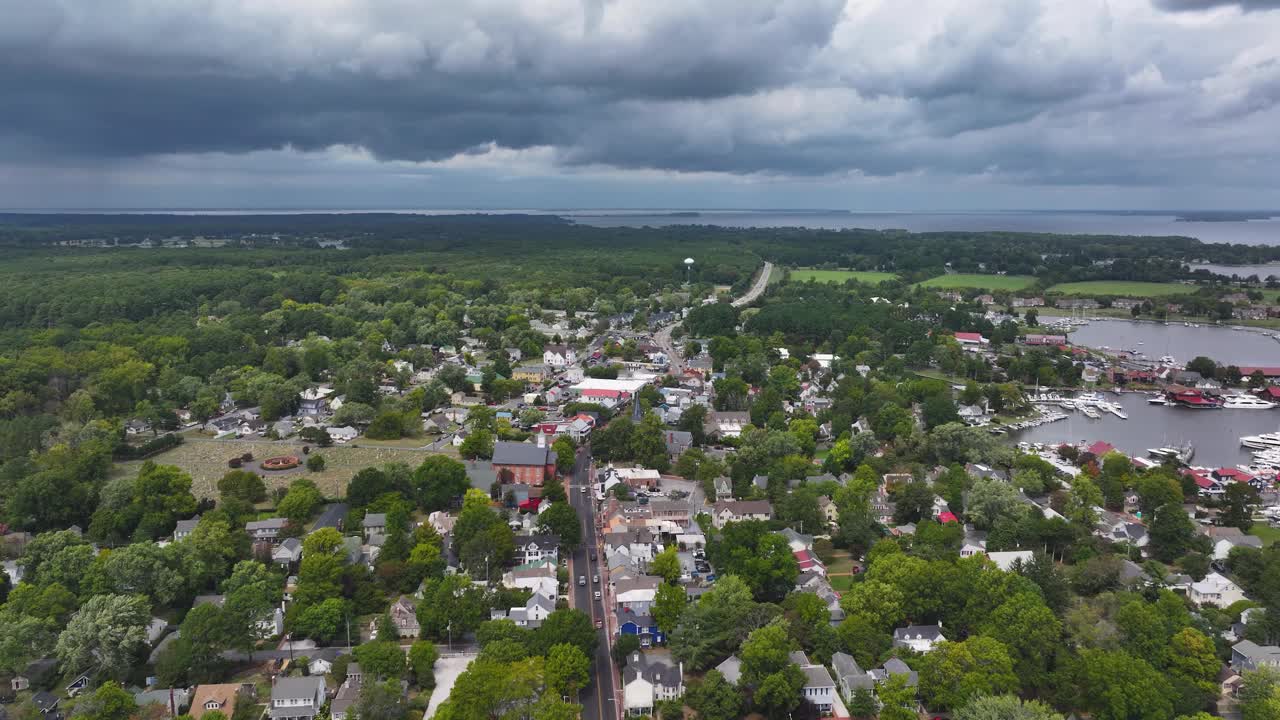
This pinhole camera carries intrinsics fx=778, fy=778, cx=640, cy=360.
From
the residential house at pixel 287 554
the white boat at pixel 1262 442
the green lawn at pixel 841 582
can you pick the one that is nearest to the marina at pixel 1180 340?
the white boat at pixel 1262 442

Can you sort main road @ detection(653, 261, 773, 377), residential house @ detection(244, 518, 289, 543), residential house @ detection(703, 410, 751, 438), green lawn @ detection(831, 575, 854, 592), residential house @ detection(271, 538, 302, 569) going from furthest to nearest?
main road @ detection(653, 261, 773, 377) → residential house @ detection(703, 410, 751, 438) → residential house @ detection(244, 518, 289, 543) → residential house @ detection(271, 538, 302, 569) → green lawn @ detection(831, 575, 854, 592)

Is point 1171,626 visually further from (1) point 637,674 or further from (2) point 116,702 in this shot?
(2) point 116,702

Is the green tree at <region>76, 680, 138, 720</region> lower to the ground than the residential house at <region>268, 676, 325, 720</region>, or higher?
higher

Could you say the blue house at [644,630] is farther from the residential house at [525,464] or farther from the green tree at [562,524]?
the residential house at [525,464]

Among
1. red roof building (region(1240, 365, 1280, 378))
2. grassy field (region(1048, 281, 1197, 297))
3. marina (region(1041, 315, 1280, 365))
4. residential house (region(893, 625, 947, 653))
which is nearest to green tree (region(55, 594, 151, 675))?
residential house (region(893, 625, 947, 653))

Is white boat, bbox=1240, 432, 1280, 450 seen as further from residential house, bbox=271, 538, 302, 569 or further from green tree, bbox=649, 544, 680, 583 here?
residential house, bbox=271, 538, 302, 569

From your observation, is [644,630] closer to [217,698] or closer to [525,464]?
[217,698]
